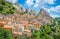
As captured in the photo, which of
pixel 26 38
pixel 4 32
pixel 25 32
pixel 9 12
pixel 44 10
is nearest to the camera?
pixel 4 32

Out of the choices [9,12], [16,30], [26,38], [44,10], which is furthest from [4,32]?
[44,10]

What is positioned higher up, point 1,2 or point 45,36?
point 1,2

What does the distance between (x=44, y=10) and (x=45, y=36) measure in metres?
10.5

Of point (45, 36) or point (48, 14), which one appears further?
point (48, 14)

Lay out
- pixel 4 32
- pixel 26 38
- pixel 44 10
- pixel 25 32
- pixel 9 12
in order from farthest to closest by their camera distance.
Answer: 1. pixel 44 10
2. pixel 9 12
3. pixel 25 32
4. pixel 26 38
5. pixel 4 32

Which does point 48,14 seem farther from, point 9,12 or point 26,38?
point 26,38

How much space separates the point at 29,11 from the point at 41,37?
40.1 feet

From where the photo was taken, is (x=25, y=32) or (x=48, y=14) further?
(x=48, y=14)

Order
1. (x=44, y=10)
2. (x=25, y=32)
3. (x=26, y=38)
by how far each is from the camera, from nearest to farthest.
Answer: (x=26, y=38) < (x=25, y=32) < (x=44, y=10)

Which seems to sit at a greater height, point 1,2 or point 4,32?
point 1,2

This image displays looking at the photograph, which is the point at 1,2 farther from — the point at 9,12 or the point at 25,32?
the point at 25,32

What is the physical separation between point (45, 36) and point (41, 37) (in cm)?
30

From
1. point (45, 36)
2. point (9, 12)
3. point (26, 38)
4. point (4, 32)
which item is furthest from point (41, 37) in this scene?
point (9, 12)

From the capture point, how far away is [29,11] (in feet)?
92.9
